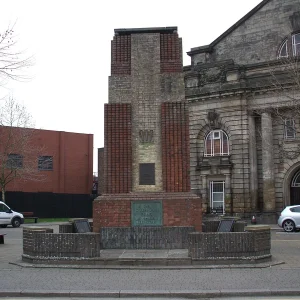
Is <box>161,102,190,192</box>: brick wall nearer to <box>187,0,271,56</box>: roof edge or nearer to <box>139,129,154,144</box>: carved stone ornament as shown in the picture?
<box>139,129,154,144</box>: carved stone ornament

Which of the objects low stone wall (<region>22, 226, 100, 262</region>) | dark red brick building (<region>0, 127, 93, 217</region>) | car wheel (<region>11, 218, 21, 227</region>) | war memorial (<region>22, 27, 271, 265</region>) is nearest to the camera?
low stone wall (<region>22, 226, 100, 262</region>)

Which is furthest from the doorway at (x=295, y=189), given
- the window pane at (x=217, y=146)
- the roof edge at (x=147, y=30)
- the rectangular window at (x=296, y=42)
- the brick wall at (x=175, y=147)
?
the roof edge at (x=147, y=30)

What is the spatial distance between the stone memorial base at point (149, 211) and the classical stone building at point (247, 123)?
21.7m

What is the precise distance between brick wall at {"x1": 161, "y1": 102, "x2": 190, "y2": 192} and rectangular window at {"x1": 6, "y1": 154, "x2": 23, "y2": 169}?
29027 mm

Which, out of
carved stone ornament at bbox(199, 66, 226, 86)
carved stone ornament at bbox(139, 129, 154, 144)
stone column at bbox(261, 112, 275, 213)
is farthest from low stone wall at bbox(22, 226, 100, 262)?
carved stone ornament at bbox(199, 66, 226, 86)

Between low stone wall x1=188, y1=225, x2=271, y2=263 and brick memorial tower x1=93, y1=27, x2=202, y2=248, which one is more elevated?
brick memorial tower x1=93, y1=27, x2=202, y2=248

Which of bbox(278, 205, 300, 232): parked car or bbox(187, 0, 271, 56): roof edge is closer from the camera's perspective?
bbox(278, 205, 300, 232): parked car

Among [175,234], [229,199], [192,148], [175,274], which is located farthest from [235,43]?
[175,274]

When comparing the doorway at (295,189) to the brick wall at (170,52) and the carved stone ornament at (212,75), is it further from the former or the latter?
the brick wall at (170,52)

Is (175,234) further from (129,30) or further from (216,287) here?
(129,30)

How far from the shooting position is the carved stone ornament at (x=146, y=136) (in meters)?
14.8

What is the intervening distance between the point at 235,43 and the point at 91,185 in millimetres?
23277

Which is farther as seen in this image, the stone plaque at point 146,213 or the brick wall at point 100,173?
the brick wall at point 100,173

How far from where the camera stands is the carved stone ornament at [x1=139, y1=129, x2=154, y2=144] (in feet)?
48.5
